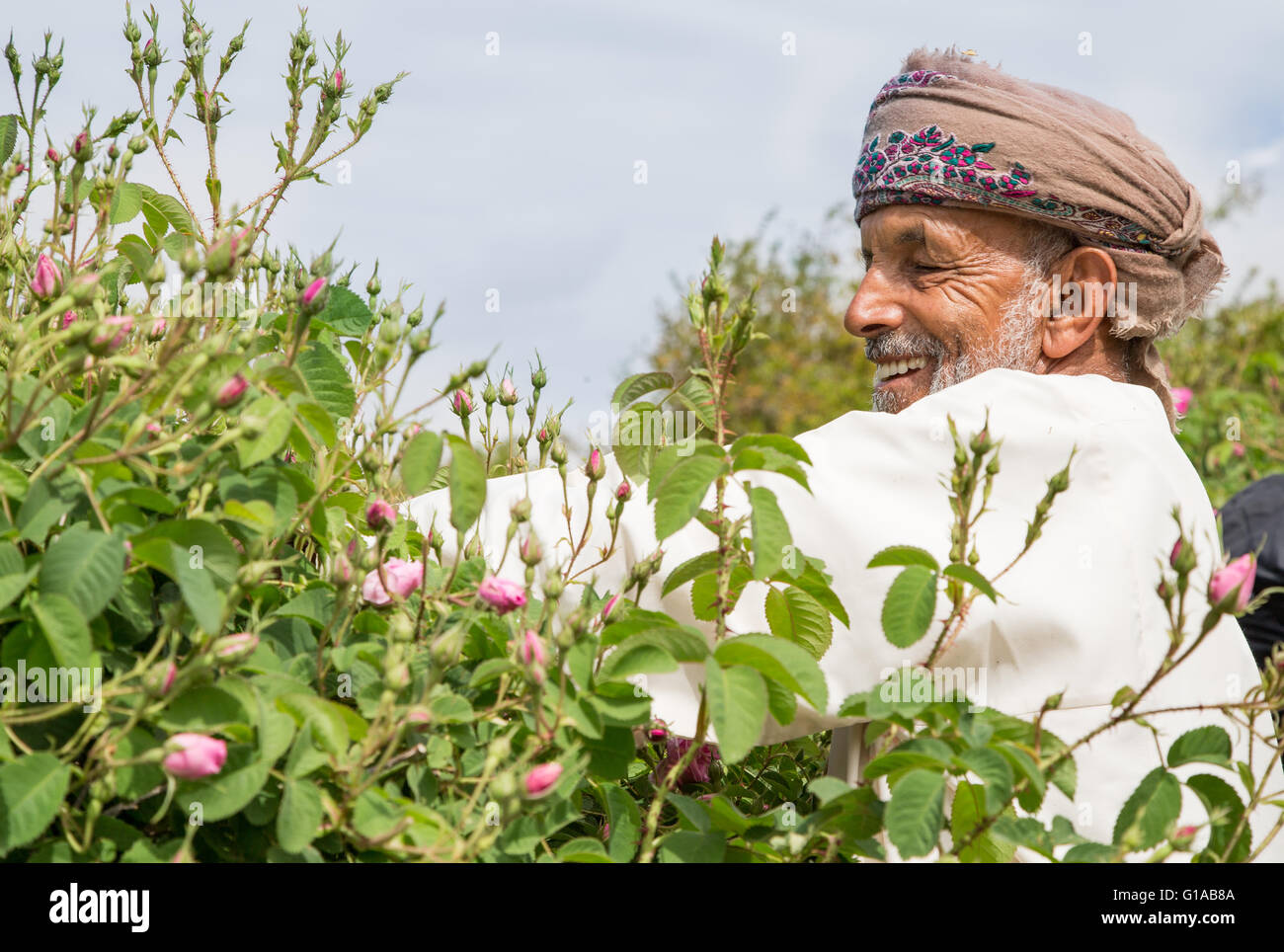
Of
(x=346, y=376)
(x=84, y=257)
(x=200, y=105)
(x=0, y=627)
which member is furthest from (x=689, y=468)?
(x=200, y=105)

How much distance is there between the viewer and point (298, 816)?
1.14 meters

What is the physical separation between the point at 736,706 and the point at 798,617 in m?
0.39

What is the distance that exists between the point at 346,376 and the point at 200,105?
67 centimetres

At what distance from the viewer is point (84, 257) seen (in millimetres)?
1676

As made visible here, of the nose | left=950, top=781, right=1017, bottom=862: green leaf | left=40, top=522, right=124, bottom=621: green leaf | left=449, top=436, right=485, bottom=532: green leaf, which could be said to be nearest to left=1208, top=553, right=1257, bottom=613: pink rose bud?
left=950, top=781, right=1017, bottom=862: green leaf

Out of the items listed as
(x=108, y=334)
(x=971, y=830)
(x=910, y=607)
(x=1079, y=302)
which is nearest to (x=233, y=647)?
(x=108, y=334)

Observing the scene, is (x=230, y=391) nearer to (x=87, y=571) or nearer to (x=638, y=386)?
(x=87, y=571)

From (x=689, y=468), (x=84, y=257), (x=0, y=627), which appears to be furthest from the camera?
(x=84, y=257)

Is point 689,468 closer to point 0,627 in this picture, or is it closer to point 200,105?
point 0,627

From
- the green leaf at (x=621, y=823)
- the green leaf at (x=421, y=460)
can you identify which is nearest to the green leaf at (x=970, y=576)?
the green leaf at (x=621, y=823)

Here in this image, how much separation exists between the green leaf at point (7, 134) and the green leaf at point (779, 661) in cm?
119

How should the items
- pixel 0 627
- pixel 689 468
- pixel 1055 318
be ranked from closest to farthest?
pixel 0 627, pixel 689 468, pixel 1055 318

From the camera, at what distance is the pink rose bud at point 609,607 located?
4.66ft
